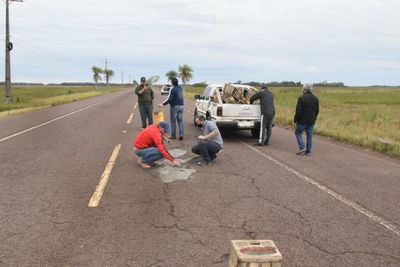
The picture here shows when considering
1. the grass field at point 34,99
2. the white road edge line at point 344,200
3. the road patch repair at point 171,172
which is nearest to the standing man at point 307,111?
the white road edge line at point 344,200

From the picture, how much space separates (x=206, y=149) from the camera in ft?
29.4

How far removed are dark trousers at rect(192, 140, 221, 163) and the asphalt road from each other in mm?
374

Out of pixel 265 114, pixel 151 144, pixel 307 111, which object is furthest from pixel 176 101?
pixel 151 144

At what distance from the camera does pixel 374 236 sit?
4.93 m

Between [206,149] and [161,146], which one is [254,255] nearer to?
[161,146]

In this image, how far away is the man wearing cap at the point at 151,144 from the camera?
820 centimetres

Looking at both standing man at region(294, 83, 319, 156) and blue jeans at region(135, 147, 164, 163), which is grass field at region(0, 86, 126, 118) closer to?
blue jeans at region(135, 147, 164, 163)

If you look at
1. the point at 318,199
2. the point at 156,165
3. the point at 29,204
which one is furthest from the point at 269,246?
the point at 156,165

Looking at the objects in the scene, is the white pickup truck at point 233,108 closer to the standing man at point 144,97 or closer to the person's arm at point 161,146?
the standing man at point 144,97

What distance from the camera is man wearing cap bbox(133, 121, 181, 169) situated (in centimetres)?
820

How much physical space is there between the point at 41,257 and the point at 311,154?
26.3ft

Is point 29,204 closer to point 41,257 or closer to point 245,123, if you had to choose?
point 41,257

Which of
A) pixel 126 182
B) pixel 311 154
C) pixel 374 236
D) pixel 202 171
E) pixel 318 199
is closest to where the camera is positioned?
pixel 374 236

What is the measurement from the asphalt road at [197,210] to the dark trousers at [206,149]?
374mm
